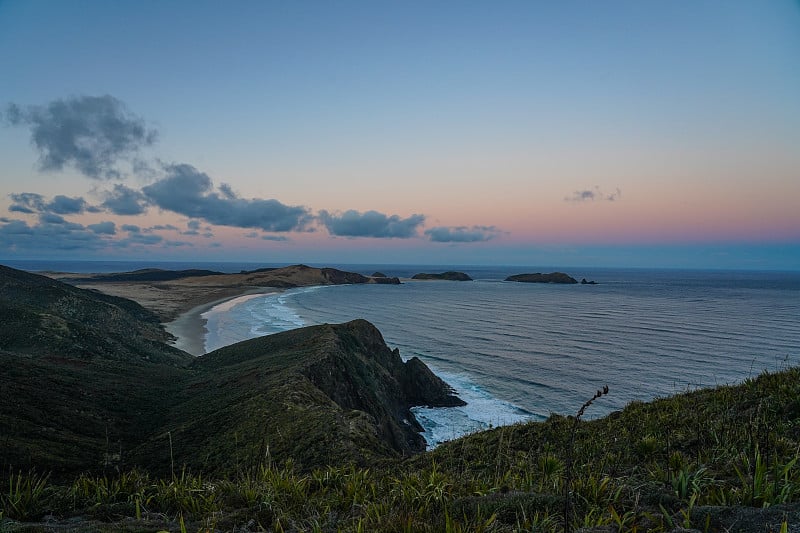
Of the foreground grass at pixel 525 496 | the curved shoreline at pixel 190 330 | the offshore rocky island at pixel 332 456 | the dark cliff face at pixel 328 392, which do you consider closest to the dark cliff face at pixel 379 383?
the dark cliff face at pixel 328 392

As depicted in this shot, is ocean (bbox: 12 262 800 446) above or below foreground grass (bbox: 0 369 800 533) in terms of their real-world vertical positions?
below

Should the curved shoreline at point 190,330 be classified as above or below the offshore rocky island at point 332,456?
below

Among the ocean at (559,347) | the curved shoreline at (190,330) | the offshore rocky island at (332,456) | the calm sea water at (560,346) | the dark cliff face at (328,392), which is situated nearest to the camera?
the offshore rocky island at (332,456)

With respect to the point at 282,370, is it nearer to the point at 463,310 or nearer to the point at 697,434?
the point at 697,434

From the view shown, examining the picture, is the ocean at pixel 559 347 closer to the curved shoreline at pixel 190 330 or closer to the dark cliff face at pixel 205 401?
the curved shoreline at pixel 190 330

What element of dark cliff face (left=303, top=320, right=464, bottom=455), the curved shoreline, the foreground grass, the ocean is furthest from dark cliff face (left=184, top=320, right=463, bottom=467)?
the curved shoreline

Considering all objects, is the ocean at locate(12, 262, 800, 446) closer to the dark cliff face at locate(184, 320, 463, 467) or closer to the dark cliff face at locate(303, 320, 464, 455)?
the dark cliff face at locate(303, 320, 464, 455)

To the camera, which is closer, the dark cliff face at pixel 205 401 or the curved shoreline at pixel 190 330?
the dark cliff face at pixel 205 401

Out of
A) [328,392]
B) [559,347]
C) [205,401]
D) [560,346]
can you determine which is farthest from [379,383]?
[560,346]
